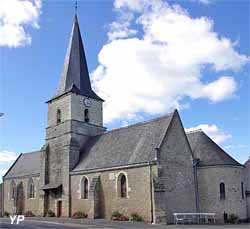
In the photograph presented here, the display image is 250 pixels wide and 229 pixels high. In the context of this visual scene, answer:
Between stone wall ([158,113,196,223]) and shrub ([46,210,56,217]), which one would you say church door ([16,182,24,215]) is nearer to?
shrub ([46,210,56,217])

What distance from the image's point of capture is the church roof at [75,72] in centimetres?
4047

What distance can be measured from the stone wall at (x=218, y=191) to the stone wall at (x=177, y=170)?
895 mm

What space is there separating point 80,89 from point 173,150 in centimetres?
1452

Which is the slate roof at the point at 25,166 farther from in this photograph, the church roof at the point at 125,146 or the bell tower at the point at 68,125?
the church roof at the point at 125,146

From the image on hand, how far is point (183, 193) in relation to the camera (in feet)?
97.9

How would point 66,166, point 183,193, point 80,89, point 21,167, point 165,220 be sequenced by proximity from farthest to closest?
point 21,167, point 80,89, point 66,166, point 183,193, point 165,220

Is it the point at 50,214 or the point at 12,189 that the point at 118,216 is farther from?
the point at 12,189

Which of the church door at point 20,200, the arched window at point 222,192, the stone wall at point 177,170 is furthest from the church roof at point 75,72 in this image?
the arched window at point 222,192

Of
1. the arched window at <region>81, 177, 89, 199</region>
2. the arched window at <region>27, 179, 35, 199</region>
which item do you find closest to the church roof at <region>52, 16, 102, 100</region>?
the arched window at <region>81, 177, 89, 199</region>

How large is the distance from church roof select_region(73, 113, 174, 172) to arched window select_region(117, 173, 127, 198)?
109 centimetres

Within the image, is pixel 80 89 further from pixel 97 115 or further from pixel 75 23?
pixel 75 23

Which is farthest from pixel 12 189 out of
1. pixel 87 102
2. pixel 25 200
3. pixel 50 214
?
pixel 87 102

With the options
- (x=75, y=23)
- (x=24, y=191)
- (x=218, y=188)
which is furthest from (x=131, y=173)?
(x=75, y=23)

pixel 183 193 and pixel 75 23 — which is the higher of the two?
pixel 75 23
